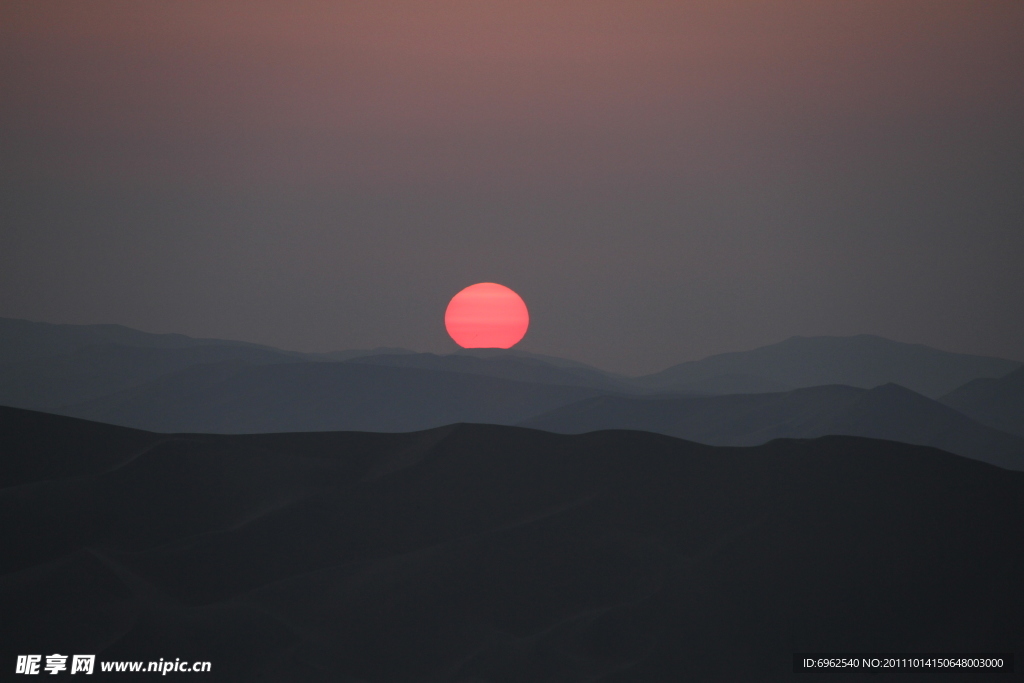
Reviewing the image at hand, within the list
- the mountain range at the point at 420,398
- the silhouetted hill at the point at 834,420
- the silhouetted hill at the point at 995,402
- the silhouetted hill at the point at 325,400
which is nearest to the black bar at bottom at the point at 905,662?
the silhouetted hill at the point at 834,420

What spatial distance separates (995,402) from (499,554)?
110933 mm

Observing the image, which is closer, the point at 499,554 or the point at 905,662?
the point at 905,662

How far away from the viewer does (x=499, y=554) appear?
30344mm

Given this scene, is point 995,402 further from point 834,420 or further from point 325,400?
point 325,400

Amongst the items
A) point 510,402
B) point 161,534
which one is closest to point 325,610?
point 161,534

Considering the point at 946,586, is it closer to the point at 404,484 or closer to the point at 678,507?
the point at 678,507

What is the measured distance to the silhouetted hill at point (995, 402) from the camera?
373ft

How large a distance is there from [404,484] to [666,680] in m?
14.4

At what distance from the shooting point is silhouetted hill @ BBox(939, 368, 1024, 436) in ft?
373

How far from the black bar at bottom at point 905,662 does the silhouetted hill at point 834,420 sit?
56.3m

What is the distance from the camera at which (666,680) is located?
80.1 ft

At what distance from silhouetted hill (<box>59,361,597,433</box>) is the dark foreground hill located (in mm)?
92677

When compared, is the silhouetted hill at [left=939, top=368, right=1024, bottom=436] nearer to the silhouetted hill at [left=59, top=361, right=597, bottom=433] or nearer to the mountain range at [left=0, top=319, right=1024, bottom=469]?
the mountain range at [left=0, top=319, right=1024, bottom=469]

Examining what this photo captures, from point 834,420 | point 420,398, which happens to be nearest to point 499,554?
point 834,420
